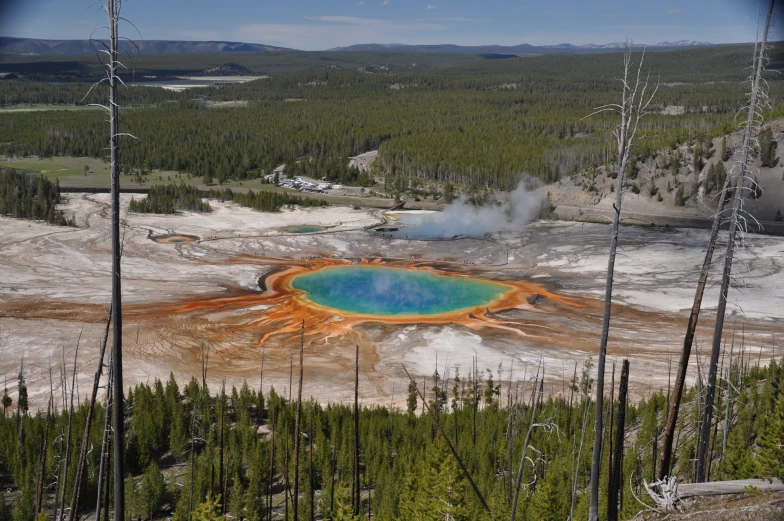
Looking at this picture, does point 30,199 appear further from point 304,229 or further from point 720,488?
point 720,488

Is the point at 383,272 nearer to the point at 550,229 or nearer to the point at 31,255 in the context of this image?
the point at 550,229

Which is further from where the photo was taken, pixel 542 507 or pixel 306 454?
pixel 306 454

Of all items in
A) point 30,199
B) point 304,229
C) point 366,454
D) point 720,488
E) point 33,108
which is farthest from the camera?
point 33,108

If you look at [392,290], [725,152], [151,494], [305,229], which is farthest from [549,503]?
[725,152]

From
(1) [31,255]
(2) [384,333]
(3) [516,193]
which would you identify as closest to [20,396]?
(2) [384,333]

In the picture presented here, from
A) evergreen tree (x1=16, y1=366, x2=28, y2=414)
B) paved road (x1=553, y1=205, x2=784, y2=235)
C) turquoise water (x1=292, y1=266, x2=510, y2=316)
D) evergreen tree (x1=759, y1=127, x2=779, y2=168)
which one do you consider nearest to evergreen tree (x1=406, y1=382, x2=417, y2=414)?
→ turquoise water (x1=292, y1=266, x2=510, y2=316)

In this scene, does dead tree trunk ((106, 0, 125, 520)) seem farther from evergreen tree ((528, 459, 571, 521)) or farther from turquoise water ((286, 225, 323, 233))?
turquoise water ((286, 225, 323, 233))
